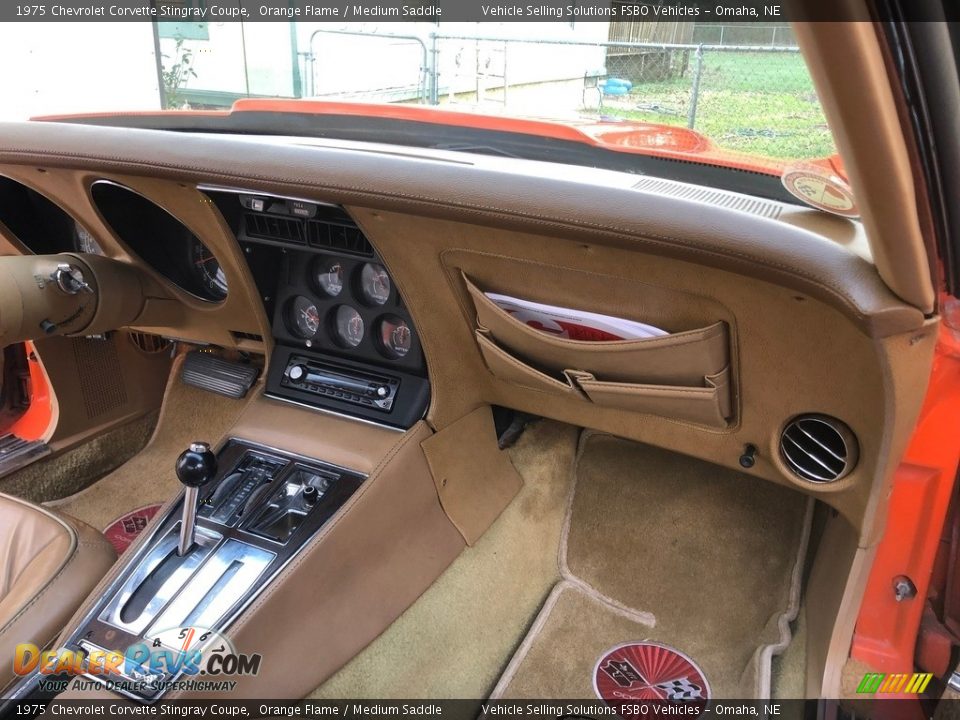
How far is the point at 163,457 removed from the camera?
9.11 feet

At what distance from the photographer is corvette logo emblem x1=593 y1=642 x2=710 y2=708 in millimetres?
1894

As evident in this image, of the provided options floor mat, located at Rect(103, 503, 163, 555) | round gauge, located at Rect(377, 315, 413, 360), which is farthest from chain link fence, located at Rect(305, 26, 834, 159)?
floor mat, located at Rect(103, 503, 163, 555)

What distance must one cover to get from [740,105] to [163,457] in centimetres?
231

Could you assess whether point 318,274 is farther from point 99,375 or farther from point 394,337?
point 99,375

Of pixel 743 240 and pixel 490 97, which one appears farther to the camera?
pixel 490 97

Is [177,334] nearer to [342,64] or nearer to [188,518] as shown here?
[188,518]

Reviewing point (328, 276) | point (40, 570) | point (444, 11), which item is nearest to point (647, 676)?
point (328, 276)

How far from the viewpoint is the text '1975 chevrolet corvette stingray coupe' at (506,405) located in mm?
1252

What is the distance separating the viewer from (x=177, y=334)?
2.46 metres

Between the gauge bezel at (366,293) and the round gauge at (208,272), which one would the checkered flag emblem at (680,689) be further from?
the round gauge at (208,272)

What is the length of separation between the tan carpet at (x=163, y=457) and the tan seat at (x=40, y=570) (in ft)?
2.72

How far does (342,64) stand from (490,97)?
2110mm

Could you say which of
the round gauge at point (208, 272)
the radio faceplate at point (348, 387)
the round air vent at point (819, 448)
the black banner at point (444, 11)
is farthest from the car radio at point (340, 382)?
the black banner at point (444, 11)

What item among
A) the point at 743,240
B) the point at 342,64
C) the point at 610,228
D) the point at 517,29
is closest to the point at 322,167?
the point at 610,228
